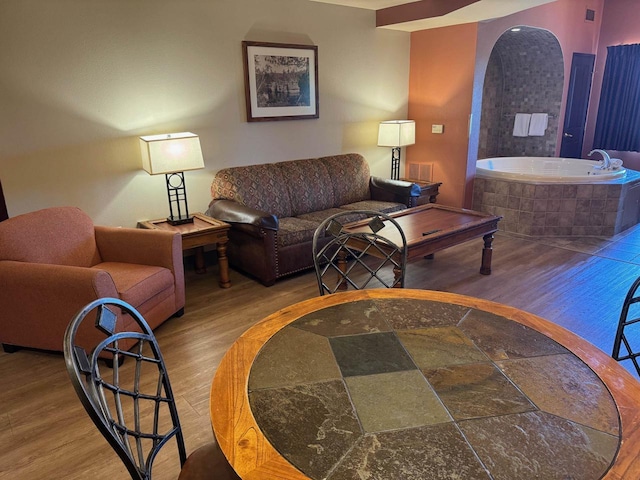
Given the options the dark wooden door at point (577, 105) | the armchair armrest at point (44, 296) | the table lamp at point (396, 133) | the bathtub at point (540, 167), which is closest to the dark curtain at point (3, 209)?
the armchair armrest at point (44, 296)

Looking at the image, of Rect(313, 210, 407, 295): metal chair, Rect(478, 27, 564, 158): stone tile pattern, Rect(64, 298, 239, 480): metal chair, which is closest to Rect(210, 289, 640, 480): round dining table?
Rect(64, 298, 239, 480): metal chair

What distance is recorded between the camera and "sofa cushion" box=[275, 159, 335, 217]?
169 inches

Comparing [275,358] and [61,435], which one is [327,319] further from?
[61,435]

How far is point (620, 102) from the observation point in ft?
21.8

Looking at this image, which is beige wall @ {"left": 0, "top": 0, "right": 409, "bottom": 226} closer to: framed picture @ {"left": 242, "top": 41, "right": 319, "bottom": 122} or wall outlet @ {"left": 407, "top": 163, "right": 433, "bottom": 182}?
framed picture @ {"left": 242, "top": 41, "right": 319, "bottom": 122}

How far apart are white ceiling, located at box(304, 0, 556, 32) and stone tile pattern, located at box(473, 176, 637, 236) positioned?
1.75m

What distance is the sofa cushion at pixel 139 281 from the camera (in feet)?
8.59

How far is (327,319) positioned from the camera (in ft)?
5.26

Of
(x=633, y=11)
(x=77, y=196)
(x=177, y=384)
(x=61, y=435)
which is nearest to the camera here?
(x=61, y=435)

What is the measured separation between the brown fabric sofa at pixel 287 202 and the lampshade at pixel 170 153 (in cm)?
51

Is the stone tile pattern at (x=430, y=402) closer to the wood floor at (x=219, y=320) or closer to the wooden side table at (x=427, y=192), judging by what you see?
the wood floor at (x=219, y=320)

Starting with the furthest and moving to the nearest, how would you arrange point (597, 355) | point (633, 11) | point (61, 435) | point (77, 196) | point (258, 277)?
point (633, 11) < point (258, 277) < point (77, 196) < point (61, 435) < point (597, 355)

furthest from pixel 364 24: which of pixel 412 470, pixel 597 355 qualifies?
pixel 412 470

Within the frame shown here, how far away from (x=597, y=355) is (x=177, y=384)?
6.55 feet
